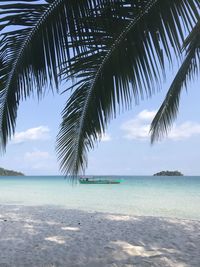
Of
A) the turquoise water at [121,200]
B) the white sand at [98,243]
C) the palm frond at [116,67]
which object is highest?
the palm frond at [116,67]

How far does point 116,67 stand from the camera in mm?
2672

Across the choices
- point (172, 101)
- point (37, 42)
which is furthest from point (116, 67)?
point (172, 101)

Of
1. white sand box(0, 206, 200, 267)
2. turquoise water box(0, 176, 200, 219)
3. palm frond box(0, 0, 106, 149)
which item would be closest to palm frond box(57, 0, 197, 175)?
palm frond box(0, 0, 106, 149)

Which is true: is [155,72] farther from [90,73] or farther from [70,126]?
[70,126]

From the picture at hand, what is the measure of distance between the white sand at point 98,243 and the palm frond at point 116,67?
1.92 meters

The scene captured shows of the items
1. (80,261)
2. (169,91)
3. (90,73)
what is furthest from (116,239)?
(90,73)

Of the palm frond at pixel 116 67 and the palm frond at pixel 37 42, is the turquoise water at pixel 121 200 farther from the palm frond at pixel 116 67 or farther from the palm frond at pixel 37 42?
the palm frond at pixel 37 42

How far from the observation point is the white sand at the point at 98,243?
4.80m

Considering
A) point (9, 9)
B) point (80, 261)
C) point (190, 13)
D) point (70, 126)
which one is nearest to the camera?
point (9, 9)

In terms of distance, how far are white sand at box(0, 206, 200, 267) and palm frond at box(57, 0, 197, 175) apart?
192 centimetres

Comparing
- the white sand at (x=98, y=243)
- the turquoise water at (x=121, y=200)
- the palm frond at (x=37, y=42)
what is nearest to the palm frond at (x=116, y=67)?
the palm frond at (x=37, y=42)

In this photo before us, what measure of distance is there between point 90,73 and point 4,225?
20.4ft

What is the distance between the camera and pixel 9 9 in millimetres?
2102

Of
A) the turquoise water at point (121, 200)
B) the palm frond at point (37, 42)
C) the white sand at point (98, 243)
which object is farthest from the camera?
the turquoise water at point (121, 200)
